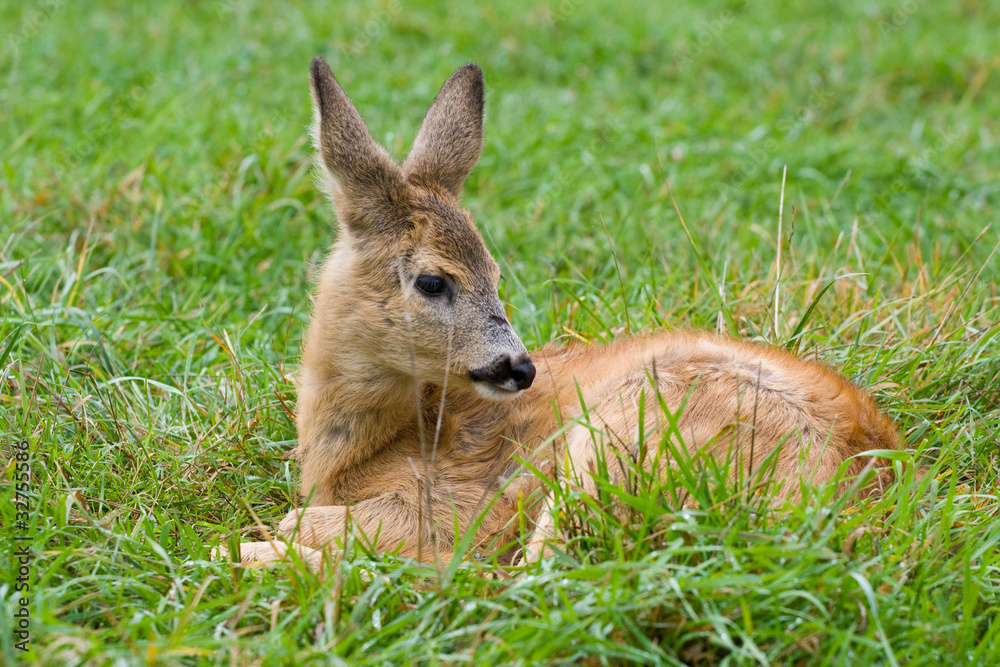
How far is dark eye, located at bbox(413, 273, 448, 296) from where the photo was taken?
3.64m

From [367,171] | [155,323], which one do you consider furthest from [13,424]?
[367,171]

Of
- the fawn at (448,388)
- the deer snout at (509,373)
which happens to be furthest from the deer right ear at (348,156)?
the deer snout at (509,373)

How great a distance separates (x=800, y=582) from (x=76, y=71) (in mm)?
6700

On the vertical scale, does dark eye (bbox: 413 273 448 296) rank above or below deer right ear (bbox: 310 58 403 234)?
below

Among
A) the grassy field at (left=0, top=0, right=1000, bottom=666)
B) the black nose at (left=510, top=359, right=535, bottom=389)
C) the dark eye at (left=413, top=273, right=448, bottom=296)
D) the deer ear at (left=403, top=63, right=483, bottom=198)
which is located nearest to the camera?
the grassy field at (left=0, top=0, right=1000, bottom=666)

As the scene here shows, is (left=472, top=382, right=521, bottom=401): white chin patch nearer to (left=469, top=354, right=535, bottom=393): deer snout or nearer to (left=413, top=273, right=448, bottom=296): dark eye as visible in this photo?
(left=469, top=354, right=535, bottom=393): deer snout

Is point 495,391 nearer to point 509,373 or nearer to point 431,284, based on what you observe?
point 509,373

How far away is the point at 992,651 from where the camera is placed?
2.68 metres

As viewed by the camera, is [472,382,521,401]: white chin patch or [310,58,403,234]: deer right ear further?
[310,58,403,234]: deer right ear

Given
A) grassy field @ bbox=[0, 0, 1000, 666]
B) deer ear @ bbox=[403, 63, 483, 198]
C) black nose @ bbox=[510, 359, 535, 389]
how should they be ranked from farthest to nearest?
deer ear @ bbox=[403, 63, 483, 198] < black nose @ bbox=[510, 359, 535, 389] < grassy field @ bbox=[0, 0, 1000, 666]

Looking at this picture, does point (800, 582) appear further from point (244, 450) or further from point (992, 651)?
point (244, 450)

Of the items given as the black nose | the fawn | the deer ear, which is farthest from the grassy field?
the deer ear

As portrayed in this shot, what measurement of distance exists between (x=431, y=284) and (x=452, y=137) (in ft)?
2.55

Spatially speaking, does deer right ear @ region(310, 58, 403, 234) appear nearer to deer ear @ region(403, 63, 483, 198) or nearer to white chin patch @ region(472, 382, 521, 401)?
deer ear @ region(403, 63, 483, 198)
